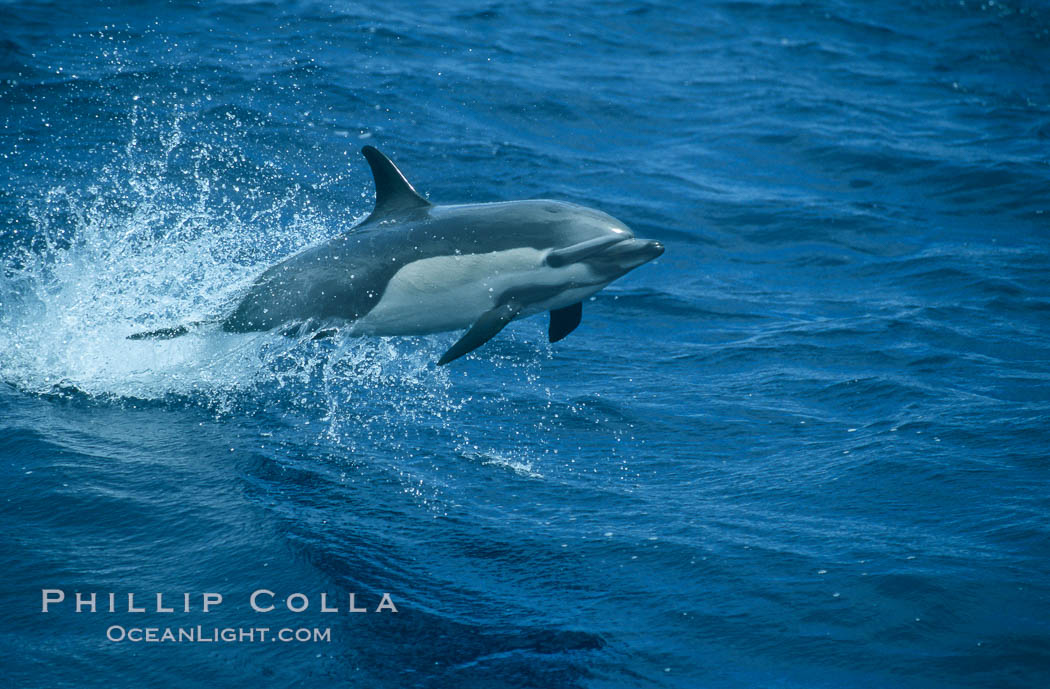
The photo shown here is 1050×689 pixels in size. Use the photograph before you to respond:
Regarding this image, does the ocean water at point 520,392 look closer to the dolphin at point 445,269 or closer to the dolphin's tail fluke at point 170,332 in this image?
the dolphin's tail fluke at point 170,332

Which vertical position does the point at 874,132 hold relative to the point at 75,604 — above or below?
above

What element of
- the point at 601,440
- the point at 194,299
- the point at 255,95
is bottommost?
the point at 601,440

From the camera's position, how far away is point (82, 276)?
349 inches

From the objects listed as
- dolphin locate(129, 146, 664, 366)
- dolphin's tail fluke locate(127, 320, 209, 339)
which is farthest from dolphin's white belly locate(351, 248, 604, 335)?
dolphin's tail fluke locate(127, 320, 209, 339)

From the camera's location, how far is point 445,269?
280 inches

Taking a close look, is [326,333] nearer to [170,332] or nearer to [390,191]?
[390,191]

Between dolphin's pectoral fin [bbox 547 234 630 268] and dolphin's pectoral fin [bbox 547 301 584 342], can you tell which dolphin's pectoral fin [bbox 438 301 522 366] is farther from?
dolphin's pectoral fin [bbox 547 301 584 342]

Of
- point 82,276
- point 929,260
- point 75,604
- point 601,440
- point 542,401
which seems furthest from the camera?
point 929,260

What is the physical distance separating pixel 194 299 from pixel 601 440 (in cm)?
332

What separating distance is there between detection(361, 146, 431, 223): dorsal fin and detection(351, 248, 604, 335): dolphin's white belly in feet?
1.83

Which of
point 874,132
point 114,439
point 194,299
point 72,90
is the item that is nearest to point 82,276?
point 194,299

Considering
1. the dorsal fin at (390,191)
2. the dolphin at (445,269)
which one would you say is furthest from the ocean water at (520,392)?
the dorsal fin at (390,191)

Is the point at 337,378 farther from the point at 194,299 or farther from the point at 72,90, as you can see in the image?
the point at 72,90

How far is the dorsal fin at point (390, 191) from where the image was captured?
7320 mm
